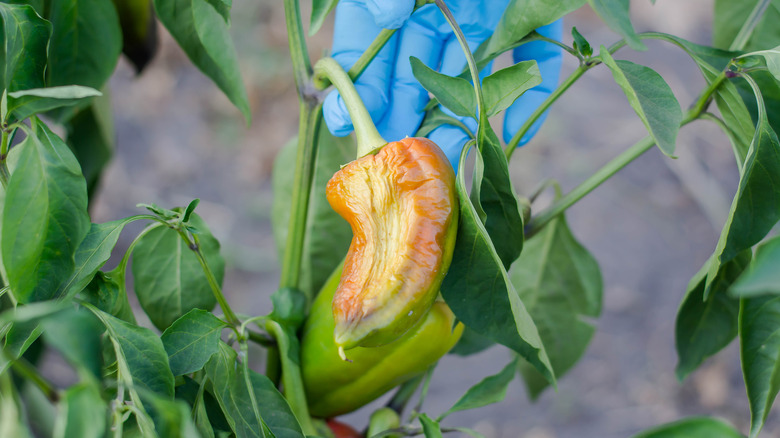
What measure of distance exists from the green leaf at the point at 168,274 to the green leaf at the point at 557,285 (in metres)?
0.34

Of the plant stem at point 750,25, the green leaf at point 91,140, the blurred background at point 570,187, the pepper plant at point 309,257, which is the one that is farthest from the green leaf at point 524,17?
the blurred background at point 570,187

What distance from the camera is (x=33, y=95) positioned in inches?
16.6

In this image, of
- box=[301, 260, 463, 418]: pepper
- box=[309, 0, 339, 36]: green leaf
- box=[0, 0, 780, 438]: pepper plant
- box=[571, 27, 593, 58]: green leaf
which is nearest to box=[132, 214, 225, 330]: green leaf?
box=[0, 0, 780, 438]: pepper plant

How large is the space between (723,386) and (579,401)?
0.34 m

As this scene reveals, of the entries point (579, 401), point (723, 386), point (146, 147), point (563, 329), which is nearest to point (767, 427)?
point (723, 386)

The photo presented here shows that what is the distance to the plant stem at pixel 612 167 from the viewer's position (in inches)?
20.6

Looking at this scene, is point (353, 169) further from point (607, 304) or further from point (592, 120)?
point (592, 120)

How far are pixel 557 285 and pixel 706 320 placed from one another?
0.16 metres

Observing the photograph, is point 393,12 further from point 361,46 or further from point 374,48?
point 361,46

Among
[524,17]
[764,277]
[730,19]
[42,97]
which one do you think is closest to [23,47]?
[42,97]

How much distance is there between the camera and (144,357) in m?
0.42

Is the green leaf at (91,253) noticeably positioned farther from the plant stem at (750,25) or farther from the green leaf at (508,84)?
the plant stem at (750,25)

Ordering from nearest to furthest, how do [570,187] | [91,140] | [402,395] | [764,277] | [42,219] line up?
[764,277] < [42,219] < [402,395] < [91,140] < [570,187]

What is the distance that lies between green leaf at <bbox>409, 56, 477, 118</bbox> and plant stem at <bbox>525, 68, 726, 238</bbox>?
5.8 inches
